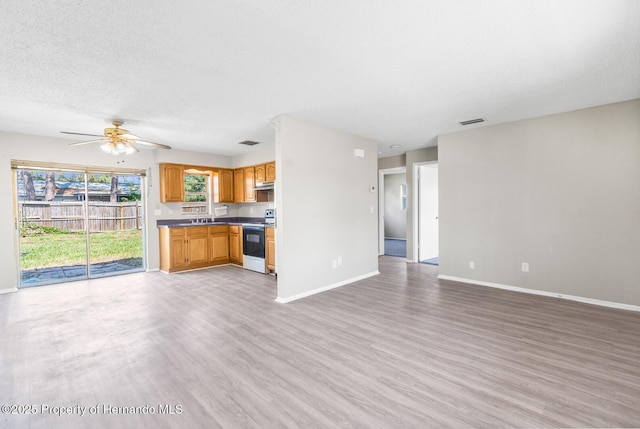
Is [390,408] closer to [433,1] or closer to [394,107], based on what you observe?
[433,1]

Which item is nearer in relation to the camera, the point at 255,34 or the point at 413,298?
the point at 255,34

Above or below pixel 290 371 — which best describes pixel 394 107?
above

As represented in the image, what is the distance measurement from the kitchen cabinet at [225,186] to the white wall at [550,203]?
190 inches

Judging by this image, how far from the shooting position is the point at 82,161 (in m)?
5.41

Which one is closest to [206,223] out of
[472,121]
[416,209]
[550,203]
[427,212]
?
[416,209]

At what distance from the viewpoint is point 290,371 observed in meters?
2.35

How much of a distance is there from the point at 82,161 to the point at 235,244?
3.23 meters

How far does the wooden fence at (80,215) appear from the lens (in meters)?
5.18

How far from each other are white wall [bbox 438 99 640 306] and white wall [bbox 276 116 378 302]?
4.53 feet

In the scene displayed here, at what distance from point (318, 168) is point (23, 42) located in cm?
324

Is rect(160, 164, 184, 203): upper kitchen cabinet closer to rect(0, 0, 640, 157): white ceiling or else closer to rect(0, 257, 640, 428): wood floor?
rect(0, 0, 640, 157): white ceiling

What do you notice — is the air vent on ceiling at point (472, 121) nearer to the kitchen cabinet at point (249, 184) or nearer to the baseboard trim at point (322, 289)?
the baseboard trim at point (322, 289)

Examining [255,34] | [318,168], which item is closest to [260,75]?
[255,34]

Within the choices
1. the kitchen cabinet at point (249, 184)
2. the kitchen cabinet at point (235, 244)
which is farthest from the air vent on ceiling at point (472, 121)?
the kitchen cabinet at point (235, 244)
